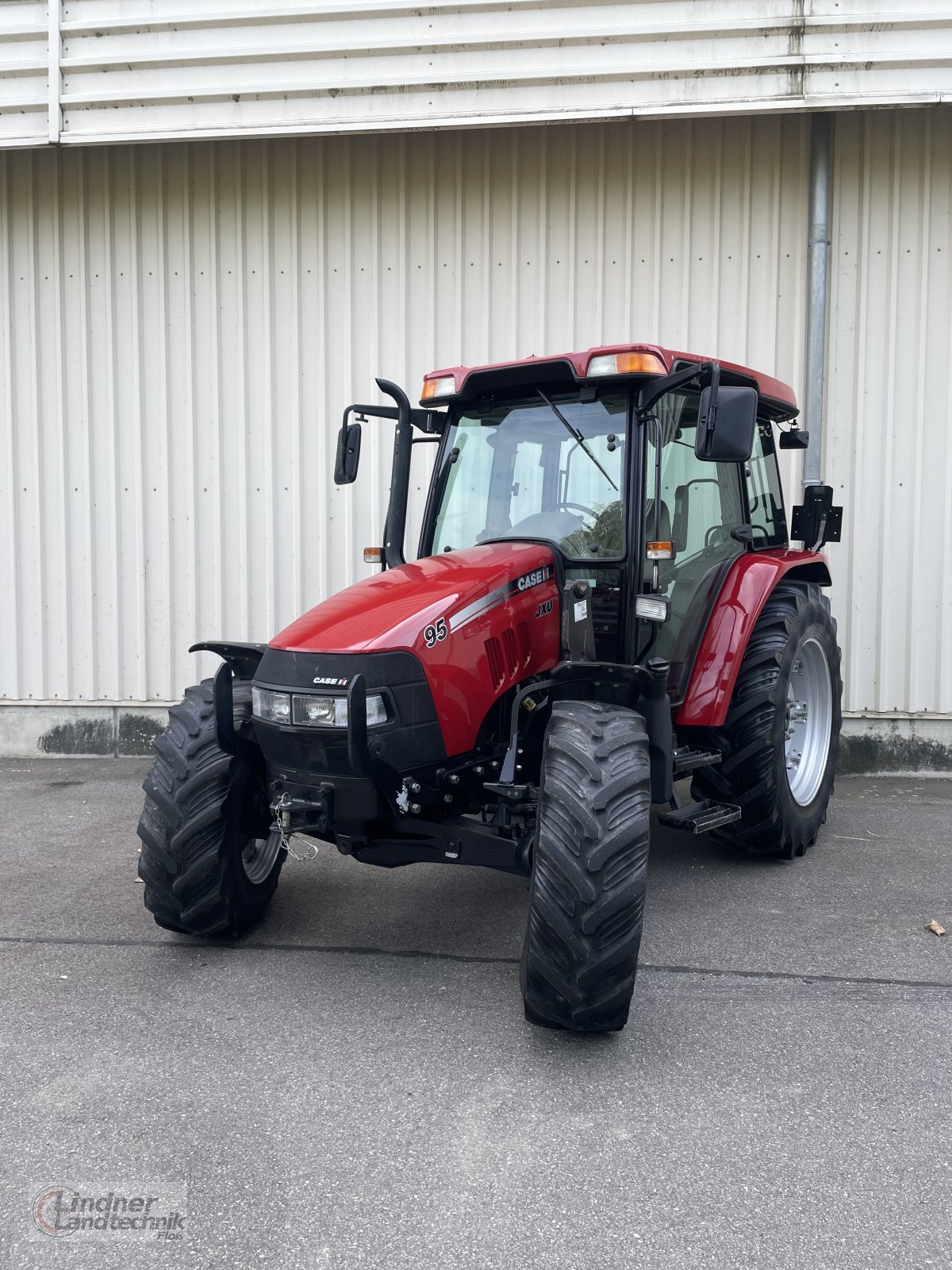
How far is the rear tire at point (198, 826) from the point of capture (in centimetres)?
365

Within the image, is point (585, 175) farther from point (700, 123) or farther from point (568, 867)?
point (568, 867)

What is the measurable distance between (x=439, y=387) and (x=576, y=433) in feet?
2.10

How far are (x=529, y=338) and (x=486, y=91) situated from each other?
1532 mm

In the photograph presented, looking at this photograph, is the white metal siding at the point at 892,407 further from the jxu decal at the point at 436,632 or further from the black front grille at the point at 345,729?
the black front grille at the point at 345,729

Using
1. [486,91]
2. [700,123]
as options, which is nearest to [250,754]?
[486,91]

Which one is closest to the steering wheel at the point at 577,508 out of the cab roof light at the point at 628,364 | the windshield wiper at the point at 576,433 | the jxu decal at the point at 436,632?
the windshield wiper at the point at 576,433

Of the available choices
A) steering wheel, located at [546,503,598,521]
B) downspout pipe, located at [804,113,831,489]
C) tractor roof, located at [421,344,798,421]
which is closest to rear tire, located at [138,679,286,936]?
steering wheel, located at [546,503,598,521]

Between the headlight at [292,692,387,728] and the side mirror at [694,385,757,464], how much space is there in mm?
1396

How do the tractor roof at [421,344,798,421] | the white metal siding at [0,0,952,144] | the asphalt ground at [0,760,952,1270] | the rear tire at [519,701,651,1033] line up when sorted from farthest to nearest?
the white metal siding at [0,0,952,144], the tractor roof at [421,344,798,421], the rear tire at [519,701,651,1033], the asphalt ground at [0,760,952,1270]

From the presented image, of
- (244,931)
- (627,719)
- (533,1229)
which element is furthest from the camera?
(244,931)

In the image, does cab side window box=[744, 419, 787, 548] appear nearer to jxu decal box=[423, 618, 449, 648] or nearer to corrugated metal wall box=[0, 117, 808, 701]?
corrugated metal wall box=[0, 117, 808, 701]

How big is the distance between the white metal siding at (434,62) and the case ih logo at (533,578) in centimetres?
388

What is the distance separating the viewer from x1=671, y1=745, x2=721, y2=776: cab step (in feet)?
14.0

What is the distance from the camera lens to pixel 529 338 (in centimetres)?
715
